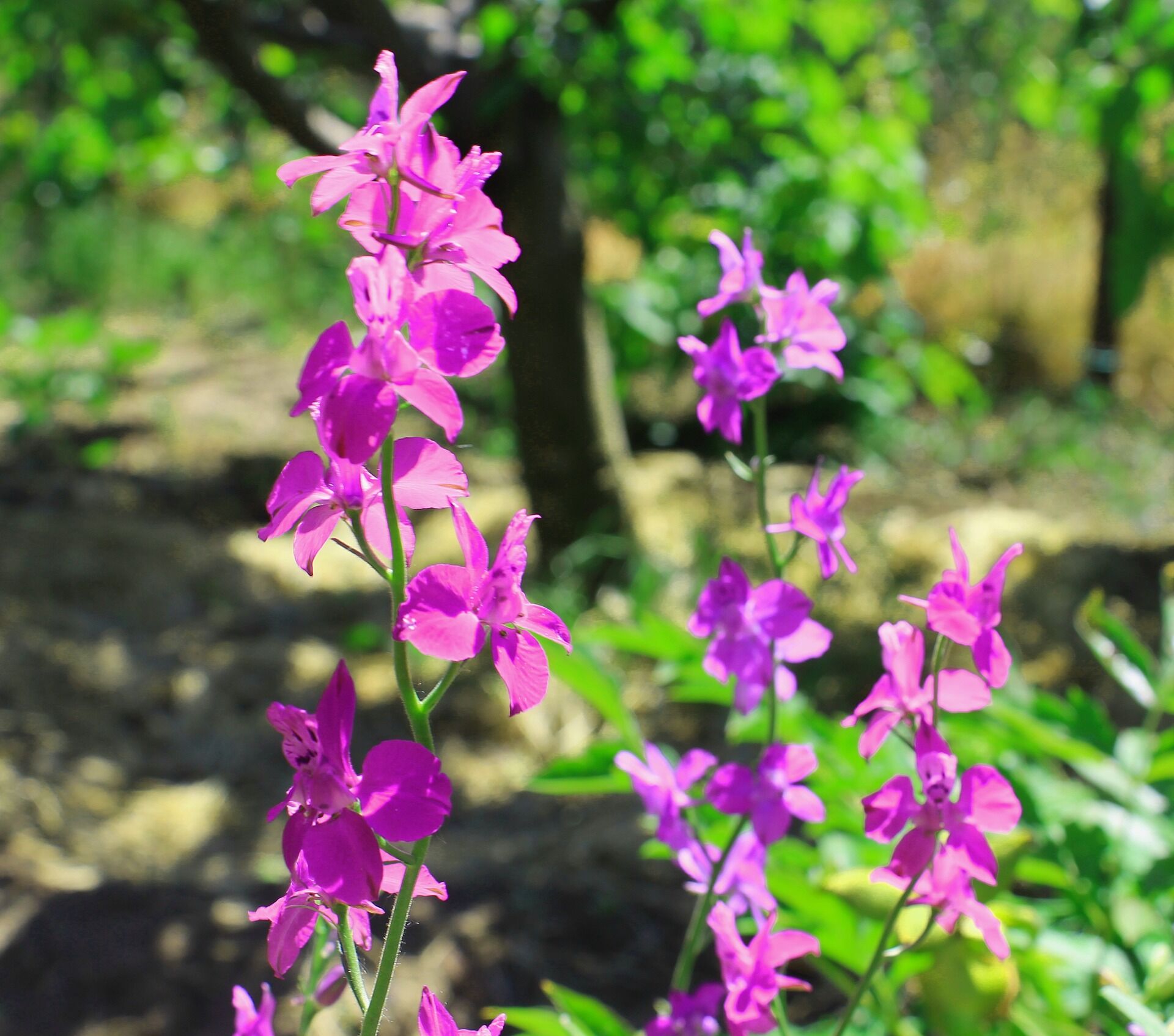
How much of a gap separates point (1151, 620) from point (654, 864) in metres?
1.59

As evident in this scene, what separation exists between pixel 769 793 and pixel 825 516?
18cm

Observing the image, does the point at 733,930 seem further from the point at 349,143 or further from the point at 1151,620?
the point at 1151,620

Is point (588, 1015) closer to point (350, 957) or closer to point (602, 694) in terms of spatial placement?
point (602, 694)

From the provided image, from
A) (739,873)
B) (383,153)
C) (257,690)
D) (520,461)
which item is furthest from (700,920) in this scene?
(520,461)

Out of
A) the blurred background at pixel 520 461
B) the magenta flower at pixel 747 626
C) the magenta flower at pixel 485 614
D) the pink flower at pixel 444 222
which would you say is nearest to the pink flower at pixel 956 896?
the magenta flower at pixel 747 626

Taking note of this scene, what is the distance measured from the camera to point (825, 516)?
657 millimetres

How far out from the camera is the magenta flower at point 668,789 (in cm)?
73

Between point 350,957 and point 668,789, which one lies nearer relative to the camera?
point 350,957

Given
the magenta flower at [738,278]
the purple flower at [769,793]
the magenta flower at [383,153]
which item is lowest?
the purple flower at [769,793]

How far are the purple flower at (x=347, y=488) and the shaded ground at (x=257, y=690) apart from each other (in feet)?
4.38

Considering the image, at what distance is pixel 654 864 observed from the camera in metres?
2.14

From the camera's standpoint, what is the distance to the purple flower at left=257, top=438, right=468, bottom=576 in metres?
0.47

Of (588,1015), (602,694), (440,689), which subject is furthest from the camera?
(602,694)

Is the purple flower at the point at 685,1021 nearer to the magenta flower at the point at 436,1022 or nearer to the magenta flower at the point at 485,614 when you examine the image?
the magenta flower at the point at 436,1022
